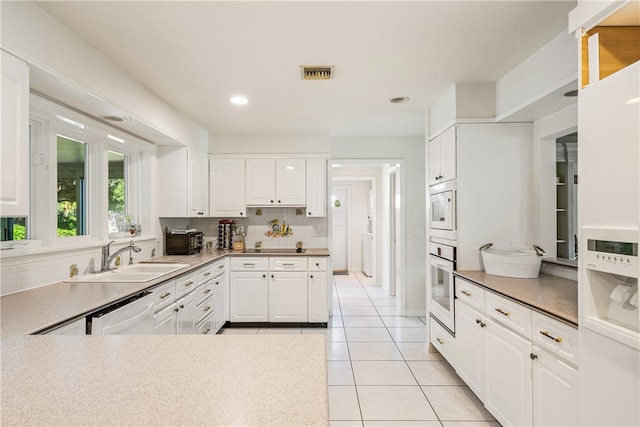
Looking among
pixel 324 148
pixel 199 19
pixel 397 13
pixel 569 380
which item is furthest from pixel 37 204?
pixel 569 380

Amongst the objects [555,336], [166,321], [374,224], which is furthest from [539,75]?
[374,224]

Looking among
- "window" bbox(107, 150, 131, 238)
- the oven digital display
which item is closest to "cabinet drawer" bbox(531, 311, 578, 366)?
the oven digital display

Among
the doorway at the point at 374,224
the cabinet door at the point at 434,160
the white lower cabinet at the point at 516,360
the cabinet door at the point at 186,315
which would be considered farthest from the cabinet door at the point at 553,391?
the doorway at the point at 374,224

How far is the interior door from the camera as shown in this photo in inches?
311

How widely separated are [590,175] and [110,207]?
3.48 meters

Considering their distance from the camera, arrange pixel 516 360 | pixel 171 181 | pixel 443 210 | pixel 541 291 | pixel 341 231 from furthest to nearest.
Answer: pixel 341 231, pixel 171 181, pixel 443 210, pixel 541 291, pixel 516 360

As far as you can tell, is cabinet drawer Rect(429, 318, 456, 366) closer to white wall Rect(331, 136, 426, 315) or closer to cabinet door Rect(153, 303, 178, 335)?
white wall Rect(331, 136, 426, 315)

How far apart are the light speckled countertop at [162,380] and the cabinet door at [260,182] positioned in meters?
2.95

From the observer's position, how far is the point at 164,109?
305 centimetres

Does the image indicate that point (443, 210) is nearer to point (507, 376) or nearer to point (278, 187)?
point (507, 376)

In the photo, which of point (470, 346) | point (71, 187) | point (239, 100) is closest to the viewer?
point (470, 346)

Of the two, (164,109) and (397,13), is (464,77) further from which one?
(164,109)

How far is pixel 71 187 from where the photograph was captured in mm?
2543

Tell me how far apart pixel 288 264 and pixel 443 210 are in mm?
1885
